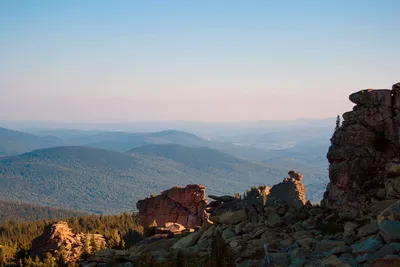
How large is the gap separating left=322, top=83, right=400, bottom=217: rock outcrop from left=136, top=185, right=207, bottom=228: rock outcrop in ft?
114

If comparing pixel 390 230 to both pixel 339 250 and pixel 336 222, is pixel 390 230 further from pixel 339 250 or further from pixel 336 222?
pixel 336 222

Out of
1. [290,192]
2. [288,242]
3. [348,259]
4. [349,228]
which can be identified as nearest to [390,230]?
[348,259]

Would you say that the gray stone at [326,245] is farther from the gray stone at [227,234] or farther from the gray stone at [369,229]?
the gray stone at [227,234]

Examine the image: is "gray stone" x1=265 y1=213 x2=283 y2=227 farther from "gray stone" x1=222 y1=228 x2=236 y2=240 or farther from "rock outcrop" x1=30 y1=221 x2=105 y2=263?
"rock outcrop" x1=30 y1=221 x2=105 y2=263

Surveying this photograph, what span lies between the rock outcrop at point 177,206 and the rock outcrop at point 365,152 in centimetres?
3485

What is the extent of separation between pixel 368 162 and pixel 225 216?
→ 38.9 feet

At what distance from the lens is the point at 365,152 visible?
104 ft

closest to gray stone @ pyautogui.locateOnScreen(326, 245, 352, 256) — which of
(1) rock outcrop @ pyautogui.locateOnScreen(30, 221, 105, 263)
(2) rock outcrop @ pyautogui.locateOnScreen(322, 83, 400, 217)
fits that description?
(2) rock outcrop @ pyautogui.locateOnScreen(322, 83, 400, 217)

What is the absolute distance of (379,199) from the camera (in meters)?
29.4

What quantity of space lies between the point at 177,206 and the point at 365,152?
41.2 meters

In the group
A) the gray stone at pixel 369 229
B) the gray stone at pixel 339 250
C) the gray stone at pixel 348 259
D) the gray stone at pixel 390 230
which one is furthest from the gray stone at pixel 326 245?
the gray stone at pixel 390 230

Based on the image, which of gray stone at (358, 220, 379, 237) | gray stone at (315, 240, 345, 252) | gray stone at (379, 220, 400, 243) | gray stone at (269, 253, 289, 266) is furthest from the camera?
gray stone at (358, 220, 379, 237)

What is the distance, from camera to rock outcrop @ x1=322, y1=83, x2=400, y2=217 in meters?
30.2

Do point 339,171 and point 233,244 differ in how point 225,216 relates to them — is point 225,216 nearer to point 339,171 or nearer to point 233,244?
point 233,244
